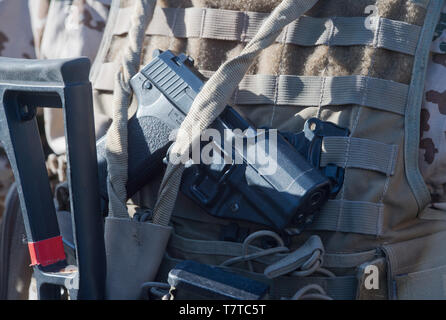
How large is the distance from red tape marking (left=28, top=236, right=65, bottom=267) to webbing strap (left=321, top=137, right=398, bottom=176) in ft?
2.37

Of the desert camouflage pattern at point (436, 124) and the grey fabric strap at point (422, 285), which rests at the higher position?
the desert camouflage pattern at point (436, 124)

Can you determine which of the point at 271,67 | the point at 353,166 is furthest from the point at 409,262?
the point at 271,67

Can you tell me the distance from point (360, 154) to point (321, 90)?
21 centimetres

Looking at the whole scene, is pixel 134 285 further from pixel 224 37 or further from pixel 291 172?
pixel 224 37

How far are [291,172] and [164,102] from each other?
0.44 metres

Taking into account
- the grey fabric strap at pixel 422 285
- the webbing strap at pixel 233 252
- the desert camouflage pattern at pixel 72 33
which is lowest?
the grey fabric strap at pixel 422 285

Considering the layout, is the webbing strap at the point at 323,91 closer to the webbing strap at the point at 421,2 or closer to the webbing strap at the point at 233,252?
the webbing strap at the point at 421,2

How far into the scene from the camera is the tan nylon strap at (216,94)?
1.45m

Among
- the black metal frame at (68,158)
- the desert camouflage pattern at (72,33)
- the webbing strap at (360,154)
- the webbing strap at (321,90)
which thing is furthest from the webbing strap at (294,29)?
the black metal frame at (68,158)

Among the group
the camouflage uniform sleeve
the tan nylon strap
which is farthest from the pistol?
the camouflage uniform sleeve

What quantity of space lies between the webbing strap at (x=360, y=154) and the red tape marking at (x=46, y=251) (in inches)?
28.4

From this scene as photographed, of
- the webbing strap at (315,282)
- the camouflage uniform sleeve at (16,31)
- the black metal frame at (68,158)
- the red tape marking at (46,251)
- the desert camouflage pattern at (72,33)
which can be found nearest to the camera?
the black metal frame at (68,158)

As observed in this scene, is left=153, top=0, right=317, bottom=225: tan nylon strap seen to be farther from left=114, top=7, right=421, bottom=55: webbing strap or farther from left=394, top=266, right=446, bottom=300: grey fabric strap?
left=394, top=266, right=446, bottom=300: grey fabric strap

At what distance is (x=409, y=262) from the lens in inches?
59.2
